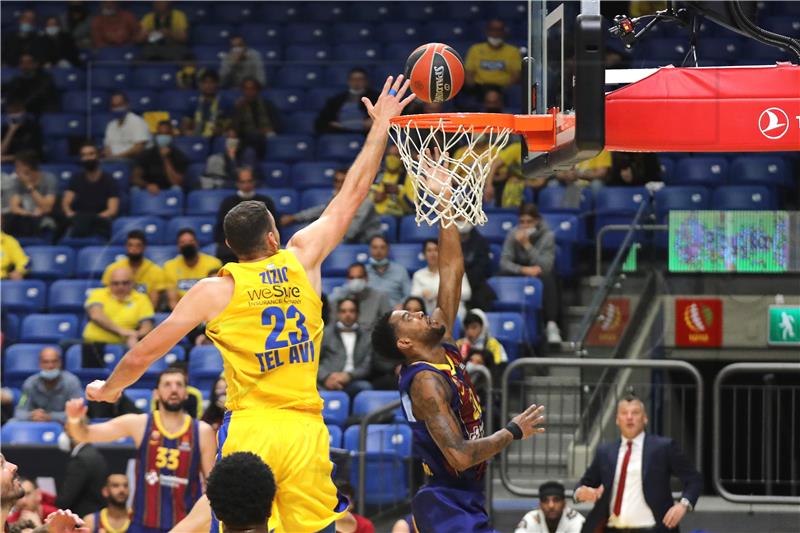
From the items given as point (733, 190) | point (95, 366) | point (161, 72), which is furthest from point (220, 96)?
point (733, 190)

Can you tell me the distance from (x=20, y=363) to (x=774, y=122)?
772 centimetres

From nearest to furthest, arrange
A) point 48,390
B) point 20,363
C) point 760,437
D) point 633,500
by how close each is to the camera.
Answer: point 633,500
point 760,437
point 48,390
point 20,363

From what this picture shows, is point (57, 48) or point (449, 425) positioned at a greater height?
point (57, 48)

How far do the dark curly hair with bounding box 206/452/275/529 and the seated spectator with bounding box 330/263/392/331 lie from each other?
22.9 ft

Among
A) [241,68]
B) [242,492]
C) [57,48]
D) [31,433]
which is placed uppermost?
[57,48]

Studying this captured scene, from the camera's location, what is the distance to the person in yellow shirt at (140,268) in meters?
12.5

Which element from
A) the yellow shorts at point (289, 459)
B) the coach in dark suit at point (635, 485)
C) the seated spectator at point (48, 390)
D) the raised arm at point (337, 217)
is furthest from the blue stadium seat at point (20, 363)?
the yellow shorts at point (289, 459)

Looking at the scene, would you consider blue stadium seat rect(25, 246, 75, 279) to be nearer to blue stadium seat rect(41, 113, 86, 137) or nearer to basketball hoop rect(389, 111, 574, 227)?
blue stadium seat rect(41, 113, 86, 137)

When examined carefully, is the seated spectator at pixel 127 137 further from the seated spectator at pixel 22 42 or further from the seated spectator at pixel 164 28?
the seated spectator at pixel 22 42

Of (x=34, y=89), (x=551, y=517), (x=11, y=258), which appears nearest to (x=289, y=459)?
(x=551, y=517)

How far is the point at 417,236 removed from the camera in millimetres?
12977

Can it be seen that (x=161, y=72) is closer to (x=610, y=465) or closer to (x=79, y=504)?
(x=79, y=504)

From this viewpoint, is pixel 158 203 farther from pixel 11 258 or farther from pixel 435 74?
pixel 435 74

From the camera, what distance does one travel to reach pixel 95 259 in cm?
1317
